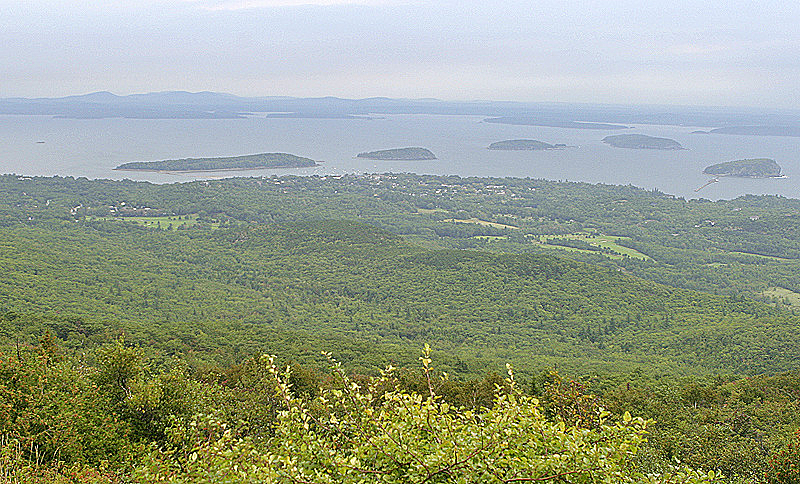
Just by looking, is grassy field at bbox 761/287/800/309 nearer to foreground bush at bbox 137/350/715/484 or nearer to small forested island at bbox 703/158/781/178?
foreground bush at bbox 137/350/715/484

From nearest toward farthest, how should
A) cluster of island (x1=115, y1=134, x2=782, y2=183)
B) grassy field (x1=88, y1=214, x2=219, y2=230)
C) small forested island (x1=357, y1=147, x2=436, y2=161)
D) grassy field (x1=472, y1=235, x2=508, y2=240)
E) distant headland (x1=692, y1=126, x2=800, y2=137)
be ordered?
1. grassy field (x1=88, y1=214, x2=219, y2=230)
2. grassy field (x1=472, y1=235, x2=508, y2=240)
3. cluster of island (x1=115, y1=134, x2=782, y2=183)
4. small forested island (x1=357, y1=147, x2=436, y2=161)
5. distant headland (x1=692, y1=126, x2=800, y2=137)

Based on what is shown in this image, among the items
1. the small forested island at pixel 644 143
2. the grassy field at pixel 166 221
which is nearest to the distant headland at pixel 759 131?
the small forested island at pixel 644 143

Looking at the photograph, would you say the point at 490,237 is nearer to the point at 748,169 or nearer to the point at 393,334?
the point at 393,334

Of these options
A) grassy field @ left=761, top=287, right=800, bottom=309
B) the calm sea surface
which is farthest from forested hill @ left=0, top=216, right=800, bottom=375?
the calm sea surface

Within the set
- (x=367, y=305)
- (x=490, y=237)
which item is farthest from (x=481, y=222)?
(x=367, y=305)

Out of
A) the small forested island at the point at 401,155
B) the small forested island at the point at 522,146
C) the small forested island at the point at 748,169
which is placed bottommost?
the small forested island at the point at 748,169

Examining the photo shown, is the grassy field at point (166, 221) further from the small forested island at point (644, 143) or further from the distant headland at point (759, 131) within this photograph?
the distant headland at point (759, 131)
